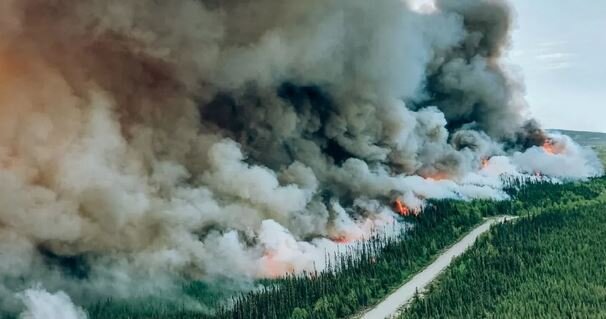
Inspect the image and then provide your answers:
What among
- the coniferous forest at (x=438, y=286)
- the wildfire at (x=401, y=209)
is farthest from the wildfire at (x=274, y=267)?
the wildfire at (x=401, y=209)

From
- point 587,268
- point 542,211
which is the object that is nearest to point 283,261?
point 587,268

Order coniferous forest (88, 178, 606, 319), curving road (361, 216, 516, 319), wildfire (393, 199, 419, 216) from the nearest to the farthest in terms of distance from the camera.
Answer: coniferous forest (88, 178, 606, 319) → curving road (361, 216, 516, 319) → wildfire (393, 199, 419, 216)

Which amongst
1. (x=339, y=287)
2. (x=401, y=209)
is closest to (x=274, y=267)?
(x=339, y=287)

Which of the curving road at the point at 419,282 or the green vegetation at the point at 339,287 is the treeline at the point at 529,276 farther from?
the green vegetation at the point at 339,287

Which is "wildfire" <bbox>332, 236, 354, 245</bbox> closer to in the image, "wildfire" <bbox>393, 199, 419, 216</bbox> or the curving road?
the curving road

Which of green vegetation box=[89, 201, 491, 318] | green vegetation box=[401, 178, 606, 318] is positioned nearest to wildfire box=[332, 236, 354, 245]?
green vegetation box=[89, 201, 491, 318]

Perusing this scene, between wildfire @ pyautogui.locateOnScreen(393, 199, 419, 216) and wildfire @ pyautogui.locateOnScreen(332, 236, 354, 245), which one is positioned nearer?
wildfire @ pyautogui.locateOnScreen(332, 236, 354, 245)
